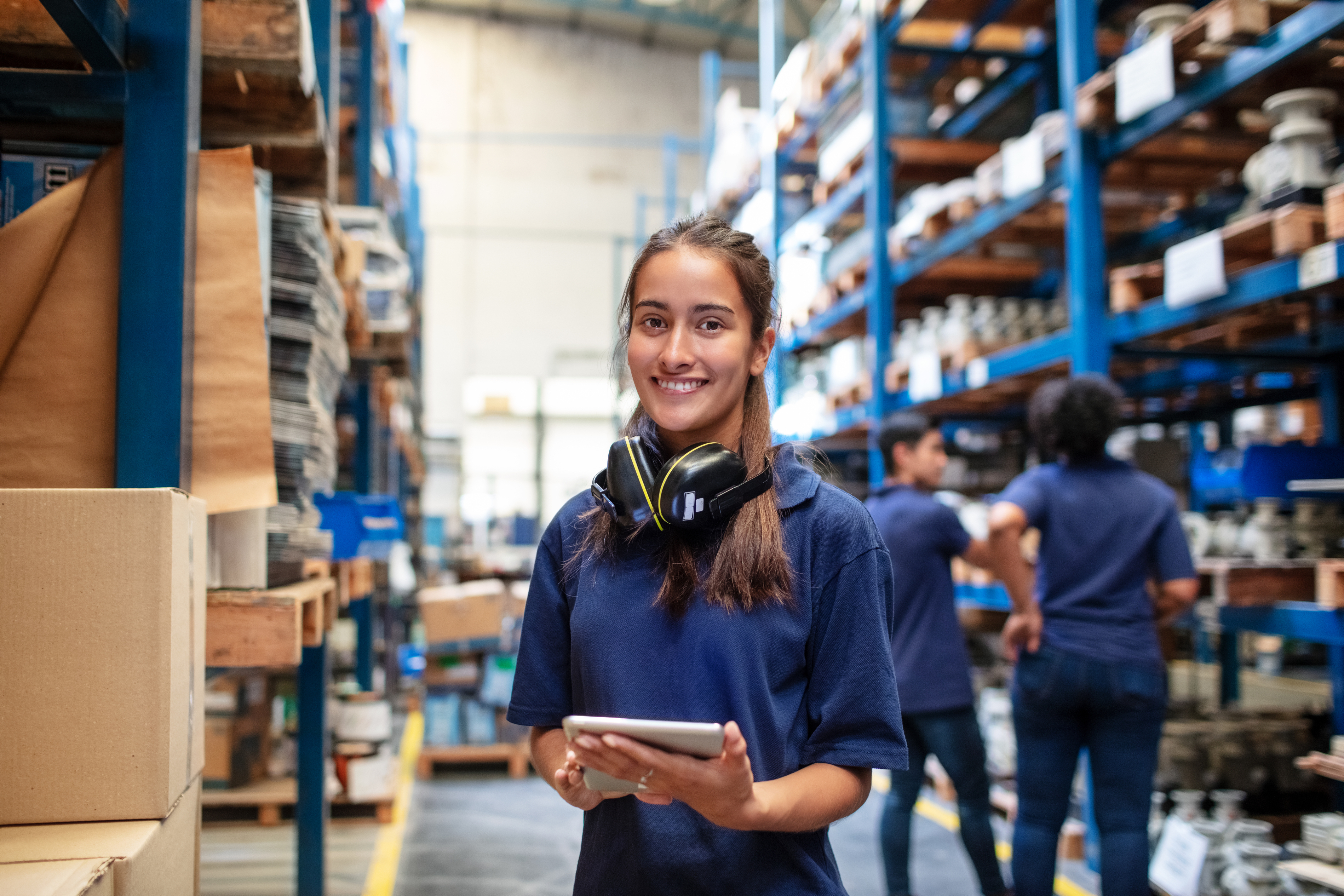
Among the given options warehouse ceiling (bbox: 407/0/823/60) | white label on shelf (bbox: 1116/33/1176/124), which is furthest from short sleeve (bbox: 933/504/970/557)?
warehouse ceiling (bbox: 407/0/823/60)

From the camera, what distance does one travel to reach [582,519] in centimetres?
152

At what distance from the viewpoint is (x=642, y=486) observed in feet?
4.68

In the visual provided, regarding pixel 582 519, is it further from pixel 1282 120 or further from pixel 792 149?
pixel 792 149

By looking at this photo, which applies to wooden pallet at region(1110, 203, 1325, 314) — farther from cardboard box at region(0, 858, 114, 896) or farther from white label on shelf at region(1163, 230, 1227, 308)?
cardboard box at region(0, 858, 114, 896)

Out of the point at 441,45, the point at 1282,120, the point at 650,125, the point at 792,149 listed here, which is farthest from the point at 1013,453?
the point at 441,45

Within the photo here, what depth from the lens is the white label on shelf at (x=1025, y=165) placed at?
4.69 meters

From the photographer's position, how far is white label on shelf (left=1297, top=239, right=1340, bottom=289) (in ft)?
9.84

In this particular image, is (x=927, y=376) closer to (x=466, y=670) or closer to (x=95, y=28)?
(x=466, y=670)

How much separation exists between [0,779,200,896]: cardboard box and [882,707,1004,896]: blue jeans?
276 centimetres

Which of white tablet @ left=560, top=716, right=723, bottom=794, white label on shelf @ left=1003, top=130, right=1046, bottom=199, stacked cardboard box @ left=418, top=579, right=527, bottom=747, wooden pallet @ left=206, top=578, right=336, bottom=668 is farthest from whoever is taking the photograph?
stacked cardboard box @ left=418, top=579, right=527, bottom=747

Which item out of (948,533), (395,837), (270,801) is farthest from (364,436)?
(948,533)

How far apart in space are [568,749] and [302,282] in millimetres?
1652

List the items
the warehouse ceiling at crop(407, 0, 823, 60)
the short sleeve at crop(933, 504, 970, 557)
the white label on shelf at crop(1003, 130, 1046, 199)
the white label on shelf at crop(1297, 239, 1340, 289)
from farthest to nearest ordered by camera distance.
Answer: the warehouse ceiling at crop(407, 0, 823, 60) → the white label on shelf at crop(1003, 130, 1046, 199) → the short sleeve at crop(933, 504, 970, 557) → the white label on shelf at crop(1297, 239, 1340, 289)

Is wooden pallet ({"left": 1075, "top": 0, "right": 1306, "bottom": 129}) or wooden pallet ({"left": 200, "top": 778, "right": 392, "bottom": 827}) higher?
wooden pallet ({"left": 1075, "top": 0, "right": 1306, "bottom": 129})
